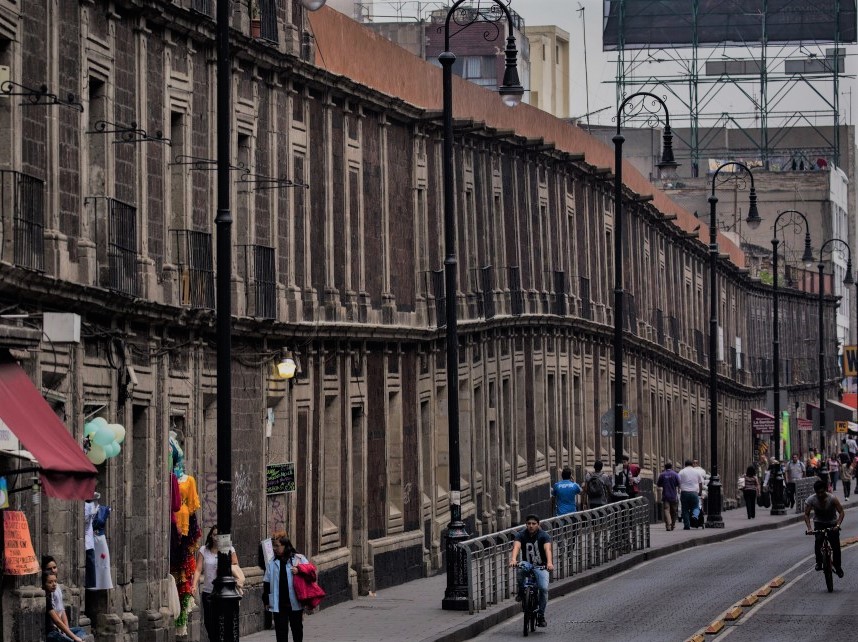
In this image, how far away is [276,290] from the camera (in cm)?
3164

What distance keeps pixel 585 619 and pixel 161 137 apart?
8721 millimetres

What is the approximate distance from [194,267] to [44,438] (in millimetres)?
8568

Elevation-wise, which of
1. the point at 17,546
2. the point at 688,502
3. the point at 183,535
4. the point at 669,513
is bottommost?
the point at 669,513

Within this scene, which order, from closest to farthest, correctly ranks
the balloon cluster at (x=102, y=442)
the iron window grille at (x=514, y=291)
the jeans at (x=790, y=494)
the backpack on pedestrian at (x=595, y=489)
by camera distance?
the balloon cluster at (x=102, y=442) → the backpack on pedestrian at (x=595, y=489) → the iron window grille at (x=514, y=291) → the jeans at (x=790, y=494)

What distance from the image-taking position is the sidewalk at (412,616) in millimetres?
27141

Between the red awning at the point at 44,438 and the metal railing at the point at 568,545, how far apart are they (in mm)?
9875

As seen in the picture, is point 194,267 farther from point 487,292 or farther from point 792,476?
point 792,476

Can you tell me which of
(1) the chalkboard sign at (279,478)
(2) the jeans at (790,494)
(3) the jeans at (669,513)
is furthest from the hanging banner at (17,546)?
(2) the jeans at (790,494)

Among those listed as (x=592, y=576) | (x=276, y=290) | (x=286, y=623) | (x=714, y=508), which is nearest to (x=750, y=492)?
(x=714, y=508)

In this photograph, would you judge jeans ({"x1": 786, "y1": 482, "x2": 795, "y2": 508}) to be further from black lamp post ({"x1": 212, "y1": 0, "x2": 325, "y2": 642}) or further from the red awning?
the red awning

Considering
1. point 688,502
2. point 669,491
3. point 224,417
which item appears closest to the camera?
point 224,417

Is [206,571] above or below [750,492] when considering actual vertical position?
above

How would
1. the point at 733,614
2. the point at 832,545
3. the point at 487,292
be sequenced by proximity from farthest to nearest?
the point at 487,292 → the point at 832,545 → the point at 733,614

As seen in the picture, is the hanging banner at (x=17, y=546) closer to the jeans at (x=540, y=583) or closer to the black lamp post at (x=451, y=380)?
the jeans at (x=540, y=583)
